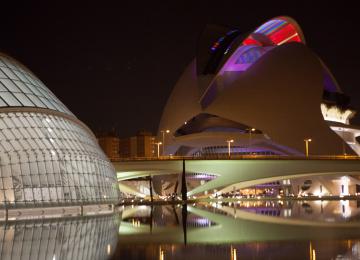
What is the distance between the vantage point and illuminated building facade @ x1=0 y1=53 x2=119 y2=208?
34.5 meters

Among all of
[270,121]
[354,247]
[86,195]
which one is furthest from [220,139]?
[354,247]

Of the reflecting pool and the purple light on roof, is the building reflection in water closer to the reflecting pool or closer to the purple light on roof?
the reflecting pool

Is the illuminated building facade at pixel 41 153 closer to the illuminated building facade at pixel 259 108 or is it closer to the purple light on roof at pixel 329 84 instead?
the illuminated building facade at pixel 259 108

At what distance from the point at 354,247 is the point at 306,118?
55.6 metres

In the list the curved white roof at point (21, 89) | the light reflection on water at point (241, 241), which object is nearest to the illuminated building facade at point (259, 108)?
the curved white roof at point (21, 89)

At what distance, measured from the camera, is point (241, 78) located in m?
75.2

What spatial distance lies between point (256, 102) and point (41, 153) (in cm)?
4251

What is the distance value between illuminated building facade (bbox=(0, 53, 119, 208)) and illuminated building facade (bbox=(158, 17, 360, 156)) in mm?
34434

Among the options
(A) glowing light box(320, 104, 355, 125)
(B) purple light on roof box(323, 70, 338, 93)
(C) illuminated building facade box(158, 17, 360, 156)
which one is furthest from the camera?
(B) purple light on roof box(323, 70, 338, 93)

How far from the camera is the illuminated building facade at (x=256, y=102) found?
241 ft

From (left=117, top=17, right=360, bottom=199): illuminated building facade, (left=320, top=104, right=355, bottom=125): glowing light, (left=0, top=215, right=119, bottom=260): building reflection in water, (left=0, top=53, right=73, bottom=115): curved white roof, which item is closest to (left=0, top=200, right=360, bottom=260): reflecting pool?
(left=0, top=215, right=119, bottom=260): building reflection in water

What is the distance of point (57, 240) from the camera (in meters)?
21.2

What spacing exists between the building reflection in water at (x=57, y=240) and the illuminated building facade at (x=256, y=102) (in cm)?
4622

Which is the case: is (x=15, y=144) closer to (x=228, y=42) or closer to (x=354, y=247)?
(x=354, y=247)
